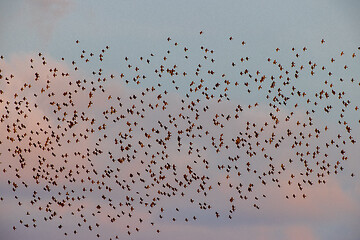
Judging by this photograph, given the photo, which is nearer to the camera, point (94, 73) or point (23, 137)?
point (94, 73)

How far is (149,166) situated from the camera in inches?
2965

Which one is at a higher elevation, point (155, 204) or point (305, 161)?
point (305, 161)

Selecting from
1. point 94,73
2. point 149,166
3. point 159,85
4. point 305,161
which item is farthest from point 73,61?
point 305,161

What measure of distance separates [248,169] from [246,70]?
13.2 m

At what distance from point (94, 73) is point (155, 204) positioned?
16.7 metres

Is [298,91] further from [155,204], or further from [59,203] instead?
[59,203]

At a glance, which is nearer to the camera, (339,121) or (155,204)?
(339,121)

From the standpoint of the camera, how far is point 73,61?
72812 mm

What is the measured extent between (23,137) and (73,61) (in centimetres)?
1157

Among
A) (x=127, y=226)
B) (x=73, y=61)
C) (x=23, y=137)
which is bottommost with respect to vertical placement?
(x=127, y=226)

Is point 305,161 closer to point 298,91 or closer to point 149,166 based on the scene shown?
point 298,91

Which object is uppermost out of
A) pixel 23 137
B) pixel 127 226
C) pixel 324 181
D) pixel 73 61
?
pixel 73 61

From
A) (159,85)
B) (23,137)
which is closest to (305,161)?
(159,85)

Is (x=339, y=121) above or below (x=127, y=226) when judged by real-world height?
above
